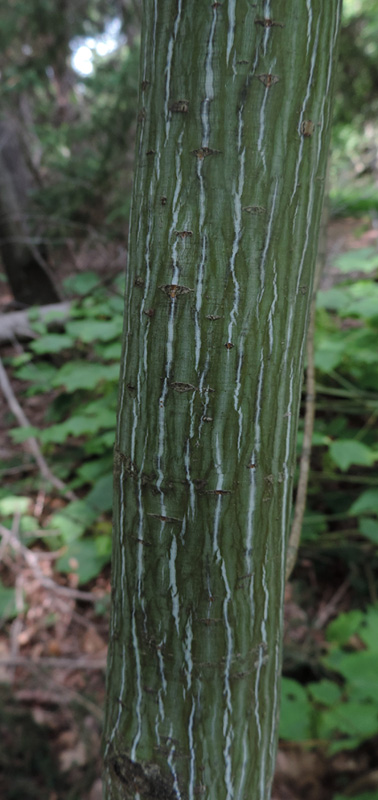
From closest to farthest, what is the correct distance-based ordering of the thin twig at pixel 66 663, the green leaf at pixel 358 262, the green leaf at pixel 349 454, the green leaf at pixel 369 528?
the green leaf at pixel 349 454, the green leaf at pixel 369 528, the thin twig at pixel 66 663, the green leaf at pixel 358 262

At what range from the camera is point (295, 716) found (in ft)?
6.36

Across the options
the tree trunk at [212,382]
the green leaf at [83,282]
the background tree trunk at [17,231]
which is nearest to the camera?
the tree trunk at [212,382]

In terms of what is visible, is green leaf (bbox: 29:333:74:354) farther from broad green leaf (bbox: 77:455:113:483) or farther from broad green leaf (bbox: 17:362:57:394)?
broad green leaf (bbox: 77:455:113:483)

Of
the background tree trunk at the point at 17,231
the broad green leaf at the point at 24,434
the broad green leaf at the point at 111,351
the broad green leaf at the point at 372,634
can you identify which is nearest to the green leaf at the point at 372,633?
the broad green leaf at the point at 372,634

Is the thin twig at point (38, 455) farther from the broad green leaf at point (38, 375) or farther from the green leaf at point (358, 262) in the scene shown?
the green leaf at point (358, 262)

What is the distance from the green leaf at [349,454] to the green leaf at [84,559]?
1407mm

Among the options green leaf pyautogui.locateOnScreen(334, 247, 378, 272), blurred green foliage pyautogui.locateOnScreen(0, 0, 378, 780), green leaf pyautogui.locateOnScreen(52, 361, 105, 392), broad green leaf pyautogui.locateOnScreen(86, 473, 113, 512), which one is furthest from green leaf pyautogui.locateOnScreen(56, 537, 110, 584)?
green leaf pyautogui.locateOnScreen(334, 247, 378, 272)

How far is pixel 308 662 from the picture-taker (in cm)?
233

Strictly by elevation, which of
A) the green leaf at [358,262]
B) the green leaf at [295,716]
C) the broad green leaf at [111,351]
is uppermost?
the green leaf at [358,262]

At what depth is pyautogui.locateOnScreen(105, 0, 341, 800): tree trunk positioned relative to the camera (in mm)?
686

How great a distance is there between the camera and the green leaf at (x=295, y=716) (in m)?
1.93

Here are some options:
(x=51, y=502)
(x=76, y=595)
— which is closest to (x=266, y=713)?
(x=76, y=595)

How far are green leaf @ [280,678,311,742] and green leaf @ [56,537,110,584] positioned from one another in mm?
1190

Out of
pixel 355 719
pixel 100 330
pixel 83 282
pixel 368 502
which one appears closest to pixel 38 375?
pixel 100 330
